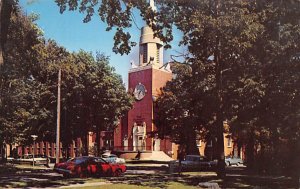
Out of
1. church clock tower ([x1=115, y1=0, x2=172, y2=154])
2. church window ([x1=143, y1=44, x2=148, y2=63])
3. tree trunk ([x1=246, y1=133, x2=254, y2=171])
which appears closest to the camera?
tree trunk ([x1=246, y1=133, x2=254, y2=171])

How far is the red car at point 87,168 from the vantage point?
92.8 feet

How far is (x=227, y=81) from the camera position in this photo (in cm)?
2577

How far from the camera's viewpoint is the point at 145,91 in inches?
2657

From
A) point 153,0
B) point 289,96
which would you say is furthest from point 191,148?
point 153,0

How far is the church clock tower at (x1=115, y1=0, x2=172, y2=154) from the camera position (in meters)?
66.5

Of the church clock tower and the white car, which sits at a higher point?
the church clock tower

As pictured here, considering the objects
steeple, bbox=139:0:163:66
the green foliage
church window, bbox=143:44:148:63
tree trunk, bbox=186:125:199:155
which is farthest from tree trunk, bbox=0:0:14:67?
church window, bbox=143:44:148:63

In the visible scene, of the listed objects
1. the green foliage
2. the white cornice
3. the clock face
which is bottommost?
the green foliage

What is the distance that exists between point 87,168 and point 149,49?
4108cm

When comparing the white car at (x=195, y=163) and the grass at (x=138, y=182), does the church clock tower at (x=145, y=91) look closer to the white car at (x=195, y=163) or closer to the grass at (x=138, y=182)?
the white car at (x=195, y=163)

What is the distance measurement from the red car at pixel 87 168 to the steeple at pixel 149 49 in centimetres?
3794

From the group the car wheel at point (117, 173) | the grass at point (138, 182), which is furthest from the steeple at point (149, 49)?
the grass at point (138, 182)

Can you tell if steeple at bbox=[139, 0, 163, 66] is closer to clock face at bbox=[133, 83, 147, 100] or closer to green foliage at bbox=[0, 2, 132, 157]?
clock face at bbox=[133, 83, 147, 100]

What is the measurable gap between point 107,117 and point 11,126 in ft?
40.7
